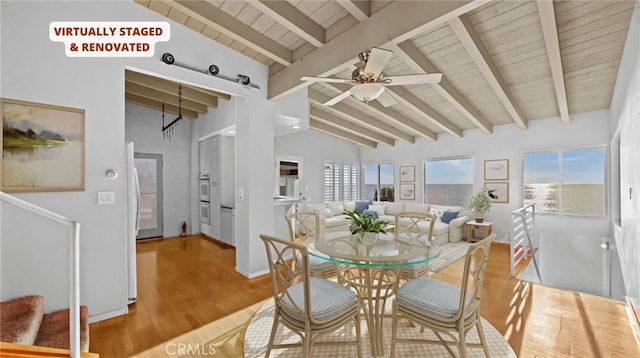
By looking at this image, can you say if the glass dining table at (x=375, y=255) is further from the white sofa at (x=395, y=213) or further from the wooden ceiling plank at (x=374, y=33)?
the white sofa at (x=395, y=213)

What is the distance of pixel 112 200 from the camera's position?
2588mm

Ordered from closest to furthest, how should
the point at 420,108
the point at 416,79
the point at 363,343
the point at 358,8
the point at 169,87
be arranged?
1. the point at 363,343
2. the point at 416,79
3. the point at 358,8
4. the point at 169,87
5. the point at 420,108

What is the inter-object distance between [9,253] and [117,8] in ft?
7.68

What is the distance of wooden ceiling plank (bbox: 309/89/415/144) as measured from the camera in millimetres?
4877

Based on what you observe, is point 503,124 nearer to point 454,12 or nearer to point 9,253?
point 454,12

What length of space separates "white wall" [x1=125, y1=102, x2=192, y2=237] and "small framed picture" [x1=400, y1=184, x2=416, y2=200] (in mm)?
5606

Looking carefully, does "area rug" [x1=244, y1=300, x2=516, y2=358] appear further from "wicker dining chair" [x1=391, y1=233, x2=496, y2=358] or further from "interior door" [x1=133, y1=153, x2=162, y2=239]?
"interior door" [x1=133, y1=153, x2=162, y2=239]

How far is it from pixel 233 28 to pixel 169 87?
8.01ft

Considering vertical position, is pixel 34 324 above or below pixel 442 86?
below

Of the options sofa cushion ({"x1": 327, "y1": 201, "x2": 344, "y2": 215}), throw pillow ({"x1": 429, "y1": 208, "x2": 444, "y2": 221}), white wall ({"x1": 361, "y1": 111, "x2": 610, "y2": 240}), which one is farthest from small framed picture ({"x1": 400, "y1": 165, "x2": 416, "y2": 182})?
sofa cushion ({"x1": 327, "y1": 201, "x2": 344, "y2": 215})

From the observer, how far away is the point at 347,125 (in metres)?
6.77

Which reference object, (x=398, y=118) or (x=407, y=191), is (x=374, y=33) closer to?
(x=398, y=118)

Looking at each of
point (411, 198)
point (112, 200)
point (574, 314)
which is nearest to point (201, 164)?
point (112, 200)

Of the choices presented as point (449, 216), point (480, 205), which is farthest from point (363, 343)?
point (480, 205)
